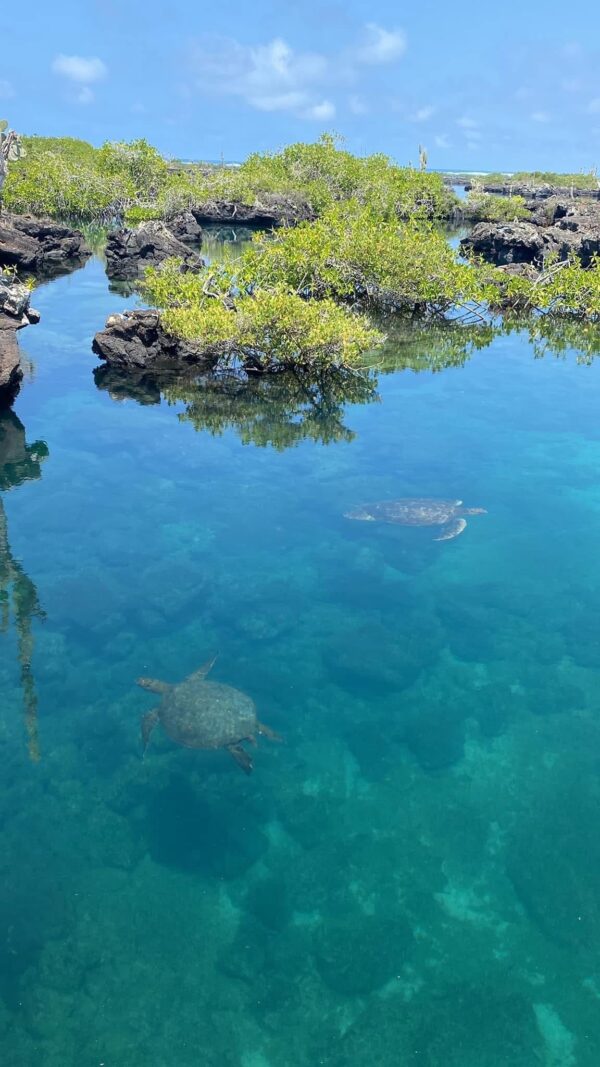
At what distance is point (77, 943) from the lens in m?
5.57

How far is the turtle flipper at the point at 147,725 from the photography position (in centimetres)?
745

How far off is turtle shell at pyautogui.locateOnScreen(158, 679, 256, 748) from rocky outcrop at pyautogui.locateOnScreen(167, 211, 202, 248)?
43.0m

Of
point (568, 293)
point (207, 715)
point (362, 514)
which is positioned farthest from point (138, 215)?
point (207, 715)

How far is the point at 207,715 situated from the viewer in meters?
7.33

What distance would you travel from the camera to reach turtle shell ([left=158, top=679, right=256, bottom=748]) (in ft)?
23.7

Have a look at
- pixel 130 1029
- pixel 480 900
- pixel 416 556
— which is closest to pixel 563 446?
pixel 416 556

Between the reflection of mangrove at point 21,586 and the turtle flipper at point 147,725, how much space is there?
1124mm

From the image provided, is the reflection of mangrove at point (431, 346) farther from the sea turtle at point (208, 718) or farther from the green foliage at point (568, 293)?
the sea turtle at point (208, 718)

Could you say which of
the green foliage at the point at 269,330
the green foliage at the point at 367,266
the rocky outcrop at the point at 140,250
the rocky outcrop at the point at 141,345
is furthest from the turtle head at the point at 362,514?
the rocky outcrop at the point at 140,250

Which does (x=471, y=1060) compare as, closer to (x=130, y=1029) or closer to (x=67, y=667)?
(x=130, y=1029)

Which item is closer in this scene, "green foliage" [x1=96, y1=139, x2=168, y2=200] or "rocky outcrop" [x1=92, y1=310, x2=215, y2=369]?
"rocky outcrop" [x1=92, y1=310, x2=215, y2=369]

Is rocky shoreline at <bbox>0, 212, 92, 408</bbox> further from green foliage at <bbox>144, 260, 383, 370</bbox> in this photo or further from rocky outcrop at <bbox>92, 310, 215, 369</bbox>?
green foliage at <bbox>144, 260, 383, 370</bbox>

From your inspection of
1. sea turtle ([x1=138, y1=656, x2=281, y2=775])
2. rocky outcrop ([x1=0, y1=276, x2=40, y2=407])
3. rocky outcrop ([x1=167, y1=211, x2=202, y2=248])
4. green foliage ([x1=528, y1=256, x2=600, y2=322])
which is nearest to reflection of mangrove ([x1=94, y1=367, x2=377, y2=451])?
rocky outcrop ([x1=0, y1=276, x2=40, y2=407])

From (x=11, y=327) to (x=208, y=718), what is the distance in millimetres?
14409
